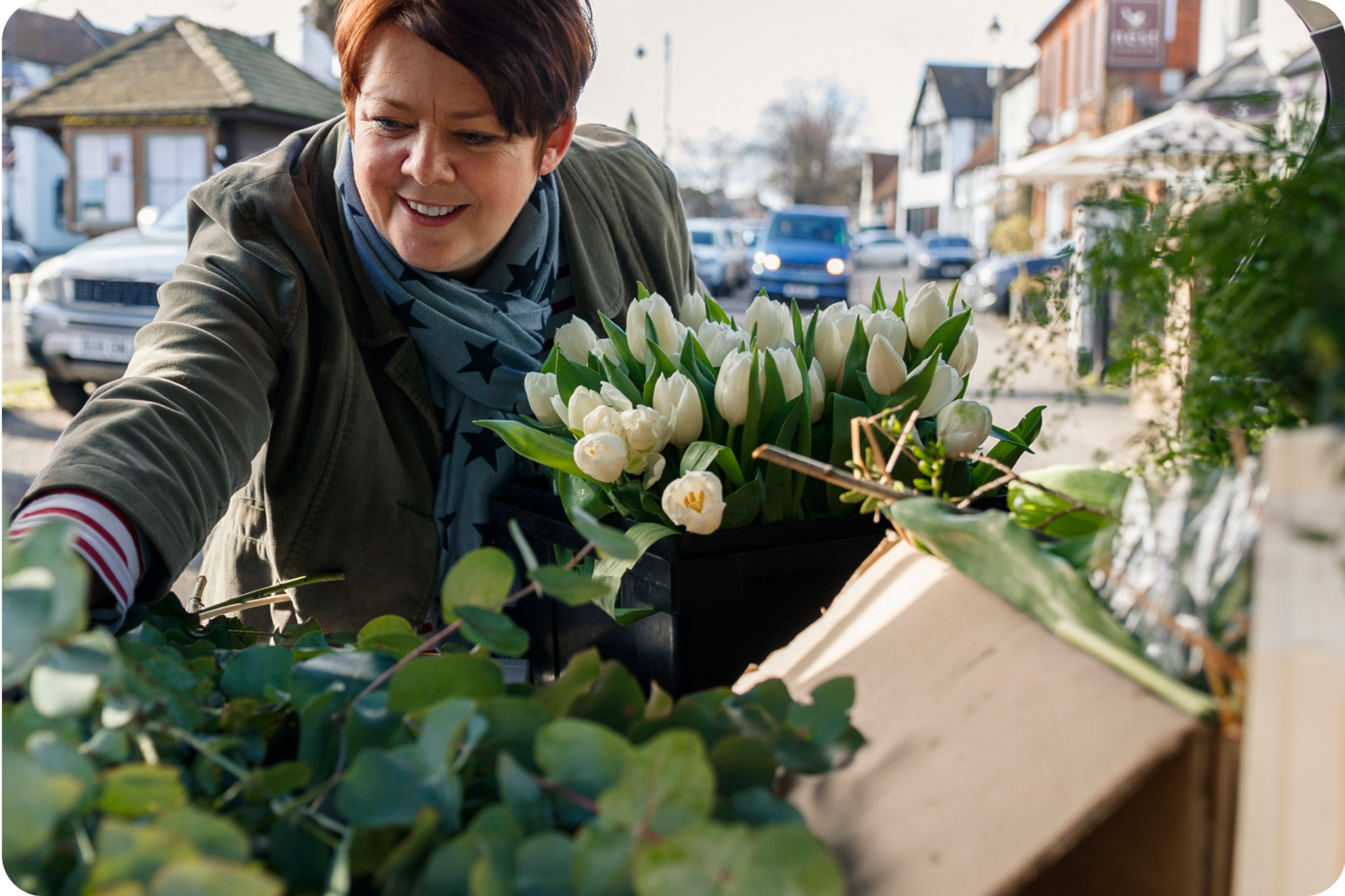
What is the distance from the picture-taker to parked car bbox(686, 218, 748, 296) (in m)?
17.8

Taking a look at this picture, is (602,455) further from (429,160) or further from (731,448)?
(429,160)

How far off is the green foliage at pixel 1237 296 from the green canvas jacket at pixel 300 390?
804 millimetres

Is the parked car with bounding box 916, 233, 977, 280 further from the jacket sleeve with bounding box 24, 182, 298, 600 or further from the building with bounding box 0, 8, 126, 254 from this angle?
the jacket sleeve with bounding box 24, 182, 298, 600

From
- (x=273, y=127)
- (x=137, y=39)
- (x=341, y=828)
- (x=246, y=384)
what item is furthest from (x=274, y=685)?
(x=137, y=39)

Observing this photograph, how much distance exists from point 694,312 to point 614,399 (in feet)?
0.84

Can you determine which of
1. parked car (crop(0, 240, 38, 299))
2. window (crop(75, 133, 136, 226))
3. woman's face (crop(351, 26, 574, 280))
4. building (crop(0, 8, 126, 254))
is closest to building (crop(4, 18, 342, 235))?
window (crop(75, 133, 136, 226))

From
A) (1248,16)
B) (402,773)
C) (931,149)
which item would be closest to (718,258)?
(1248,16)

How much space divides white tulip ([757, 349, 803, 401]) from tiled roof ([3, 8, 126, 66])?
3471cm

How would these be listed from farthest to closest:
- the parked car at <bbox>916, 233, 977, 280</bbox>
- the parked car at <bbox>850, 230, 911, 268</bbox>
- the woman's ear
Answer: the parked car at <bbox>850, 230, 911, 268</bbox>
the parked car at <bbox>916, 233, 977, 280</bbox>
the woman's ear

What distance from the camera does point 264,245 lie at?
131cm

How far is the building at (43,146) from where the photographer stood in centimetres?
2841

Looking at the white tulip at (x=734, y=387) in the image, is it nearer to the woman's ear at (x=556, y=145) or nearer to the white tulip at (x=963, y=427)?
the white tulip at (x=963, y=427)

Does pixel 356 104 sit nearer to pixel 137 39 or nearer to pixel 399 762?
pixel 399 762

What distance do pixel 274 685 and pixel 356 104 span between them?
1010 mm
